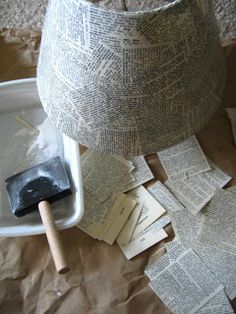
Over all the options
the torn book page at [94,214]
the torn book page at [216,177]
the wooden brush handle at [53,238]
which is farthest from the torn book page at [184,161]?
the wooden brush handle at [53,238]

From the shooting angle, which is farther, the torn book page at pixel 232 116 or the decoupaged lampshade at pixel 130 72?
the torn book page at pixel 232 116

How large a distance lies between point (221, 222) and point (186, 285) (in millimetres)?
117

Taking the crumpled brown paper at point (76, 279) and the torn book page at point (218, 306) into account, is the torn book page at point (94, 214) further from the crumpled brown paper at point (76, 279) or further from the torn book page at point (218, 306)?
the torn book page at point (218, 306)

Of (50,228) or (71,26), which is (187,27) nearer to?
(71,26)

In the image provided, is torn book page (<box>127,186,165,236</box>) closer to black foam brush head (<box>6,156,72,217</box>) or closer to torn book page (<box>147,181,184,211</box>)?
torn book page (<box>147,181,184,211</box>)

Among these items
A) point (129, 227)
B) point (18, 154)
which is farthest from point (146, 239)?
point (18, 154)

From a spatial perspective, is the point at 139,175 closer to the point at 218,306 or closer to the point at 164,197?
the point at 164,197

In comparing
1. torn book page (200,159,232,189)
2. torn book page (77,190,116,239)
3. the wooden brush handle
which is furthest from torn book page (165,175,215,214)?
the wooden brush handle

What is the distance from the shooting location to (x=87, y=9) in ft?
1.53

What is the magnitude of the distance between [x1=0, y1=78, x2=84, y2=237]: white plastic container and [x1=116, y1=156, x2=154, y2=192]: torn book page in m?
0.09

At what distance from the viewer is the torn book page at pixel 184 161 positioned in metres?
0.76

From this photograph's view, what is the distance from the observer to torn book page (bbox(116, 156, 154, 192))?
0.75 metres

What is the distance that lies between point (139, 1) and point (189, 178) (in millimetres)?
402

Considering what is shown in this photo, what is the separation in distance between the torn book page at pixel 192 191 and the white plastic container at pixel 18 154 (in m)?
0.16
